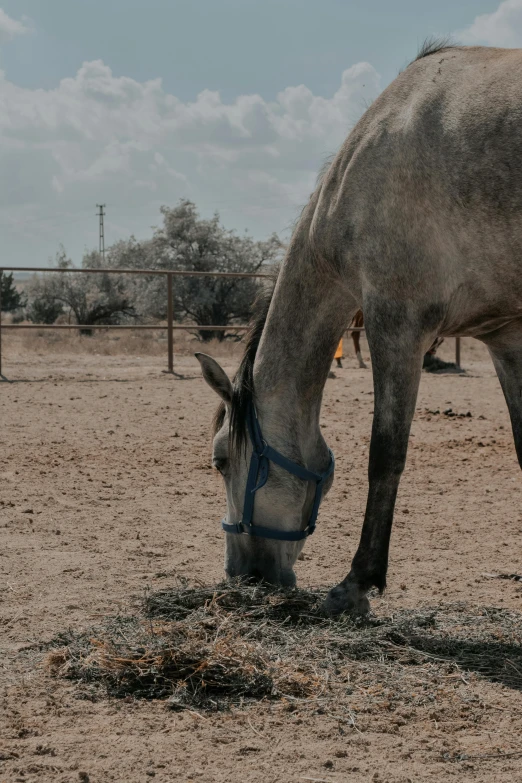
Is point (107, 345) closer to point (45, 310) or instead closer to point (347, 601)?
point (45, 310)

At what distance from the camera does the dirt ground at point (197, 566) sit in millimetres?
2383

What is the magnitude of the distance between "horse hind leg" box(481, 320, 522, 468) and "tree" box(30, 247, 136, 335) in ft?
67.3

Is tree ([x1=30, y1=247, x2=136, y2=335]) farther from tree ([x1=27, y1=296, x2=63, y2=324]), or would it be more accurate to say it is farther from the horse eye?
the horse eye

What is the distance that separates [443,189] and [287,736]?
6.87 feet

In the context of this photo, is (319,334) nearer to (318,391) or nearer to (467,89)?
(318,391)

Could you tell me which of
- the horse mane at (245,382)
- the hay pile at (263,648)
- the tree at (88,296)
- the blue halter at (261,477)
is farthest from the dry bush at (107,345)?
the hay pile at (263,648)

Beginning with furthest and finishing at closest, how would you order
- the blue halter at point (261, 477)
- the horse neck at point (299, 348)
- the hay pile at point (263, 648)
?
the horse neck at point (299, 348) → the blue halter at point (261, 477) → the hay pile at point (263, 648)

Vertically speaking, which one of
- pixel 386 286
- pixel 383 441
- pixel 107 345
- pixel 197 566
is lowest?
pixel 197 566

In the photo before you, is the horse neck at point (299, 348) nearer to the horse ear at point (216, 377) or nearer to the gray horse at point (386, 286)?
the gray horse at point (386, 286)

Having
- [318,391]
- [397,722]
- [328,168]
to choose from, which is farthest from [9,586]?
[328,168]

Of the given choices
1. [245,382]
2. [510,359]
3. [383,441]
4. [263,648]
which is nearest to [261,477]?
[245,382]

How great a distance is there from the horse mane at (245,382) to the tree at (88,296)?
65.9 ft

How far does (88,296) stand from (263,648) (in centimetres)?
2457

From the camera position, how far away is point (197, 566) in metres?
4.43
